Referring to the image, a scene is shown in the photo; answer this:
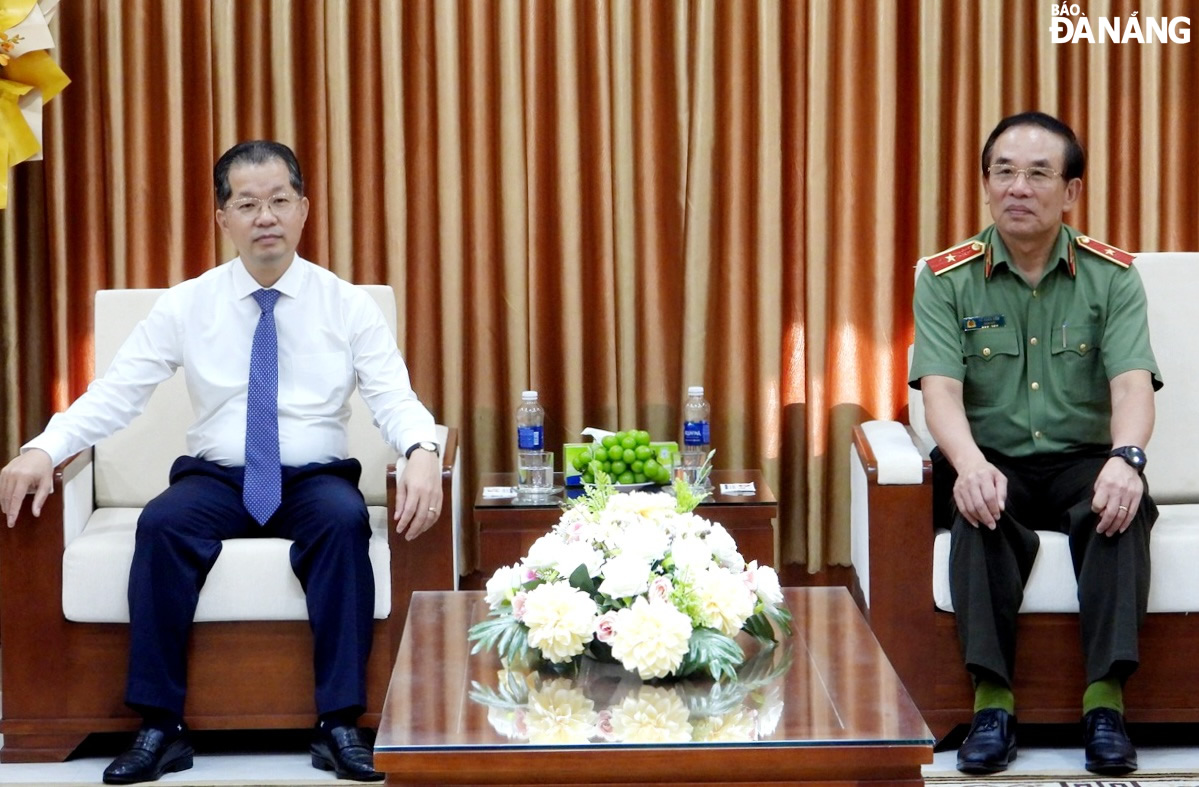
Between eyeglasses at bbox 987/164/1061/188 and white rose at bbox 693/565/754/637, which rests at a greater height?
eyeglasses at bbox 987/164/1061/188

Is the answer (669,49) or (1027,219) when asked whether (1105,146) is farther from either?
(669,49)

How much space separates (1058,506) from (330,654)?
63.0 inches

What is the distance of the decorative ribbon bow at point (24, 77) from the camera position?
3570mm

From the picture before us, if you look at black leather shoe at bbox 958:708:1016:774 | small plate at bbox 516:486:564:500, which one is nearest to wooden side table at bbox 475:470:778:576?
small plate at bbox 516:486:564:500

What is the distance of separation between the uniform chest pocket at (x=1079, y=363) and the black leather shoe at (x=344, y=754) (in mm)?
1713

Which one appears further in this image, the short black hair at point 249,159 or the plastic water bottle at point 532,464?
the plastic water bottle at point 532,464

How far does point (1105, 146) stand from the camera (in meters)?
4.06

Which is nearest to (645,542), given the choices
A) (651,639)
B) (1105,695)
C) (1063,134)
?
(651,639)

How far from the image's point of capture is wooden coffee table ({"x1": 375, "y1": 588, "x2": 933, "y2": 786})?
197 centimetres

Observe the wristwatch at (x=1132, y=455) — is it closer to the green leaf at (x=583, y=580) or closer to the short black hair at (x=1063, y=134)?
the short black hair at (x=1063, y=134)

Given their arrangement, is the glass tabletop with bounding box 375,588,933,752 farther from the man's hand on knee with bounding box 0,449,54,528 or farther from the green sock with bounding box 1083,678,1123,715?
the man's hand on knee with bounding box 0,449,54,528

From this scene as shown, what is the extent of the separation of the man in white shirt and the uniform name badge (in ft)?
4.05

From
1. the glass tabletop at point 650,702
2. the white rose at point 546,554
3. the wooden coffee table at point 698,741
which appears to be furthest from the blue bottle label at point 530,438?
the wooden coffee table at point 698,741

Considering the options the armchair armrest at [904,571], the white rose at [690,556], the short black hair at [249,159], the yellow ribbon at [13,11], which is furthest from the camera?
the yellow ribbon at [13,11]
